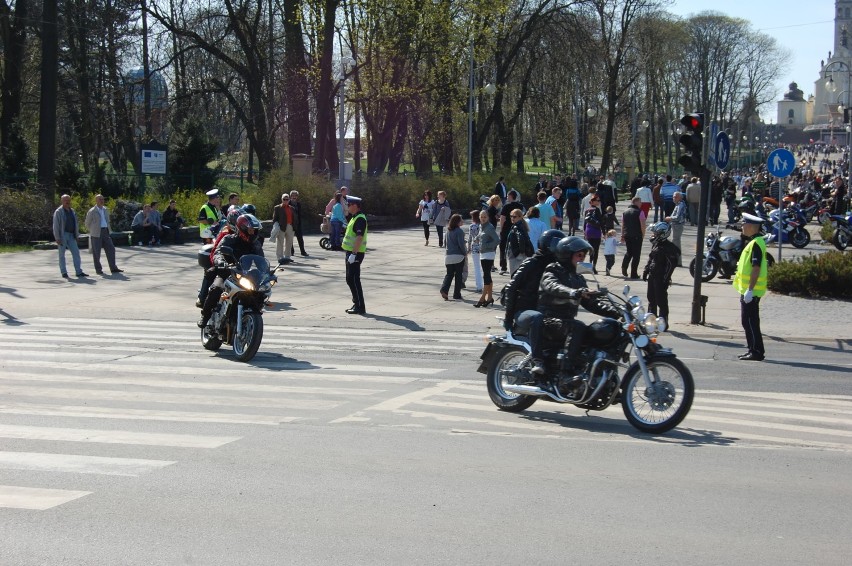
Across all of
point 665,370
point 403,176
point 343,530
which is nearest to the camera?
point 343,530

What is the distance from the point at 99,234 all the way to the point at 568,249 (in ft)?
50.8

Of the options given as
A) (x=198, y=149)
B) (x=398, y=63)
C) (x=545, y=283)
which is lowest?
(x=545, y=283)

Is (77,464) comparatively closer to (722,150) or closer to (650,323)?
(650,323)

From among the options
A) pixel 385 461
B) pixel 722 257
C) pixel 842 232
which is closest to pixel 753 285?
pixel 385 461

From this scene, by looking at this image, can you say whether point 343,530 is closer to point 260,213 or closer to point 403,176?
point 260,213

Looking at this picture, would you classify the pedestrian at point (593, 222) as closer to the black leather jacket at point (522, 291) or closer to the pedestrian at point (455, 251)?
the pedestrian at point (455, 251)

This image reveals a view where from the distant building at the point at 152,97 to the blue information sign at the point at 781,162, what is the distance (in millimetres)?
28277

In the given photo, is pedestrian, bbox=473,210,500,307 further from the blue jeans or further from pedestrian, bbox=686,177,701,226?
pedestrian, bbox=686,177,701,226

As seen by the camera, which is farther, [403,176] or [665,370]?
[403,176]

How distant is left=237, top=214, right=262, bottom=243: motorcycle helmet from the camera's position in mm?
13258

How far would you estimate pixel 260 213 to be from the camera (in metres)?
33.5

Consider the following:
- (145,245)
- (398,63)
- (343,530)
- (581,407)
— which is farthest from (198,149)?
(343,530)

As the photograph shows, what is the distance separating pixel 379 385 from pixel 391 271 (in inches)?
513

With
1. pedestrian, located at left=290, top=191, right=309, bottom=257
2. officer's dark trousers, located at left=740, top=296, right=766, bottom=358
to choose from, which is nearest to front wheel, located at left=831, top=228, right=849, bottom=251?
pedestrian, located at left=290, top=191, right=309, bottom=257
